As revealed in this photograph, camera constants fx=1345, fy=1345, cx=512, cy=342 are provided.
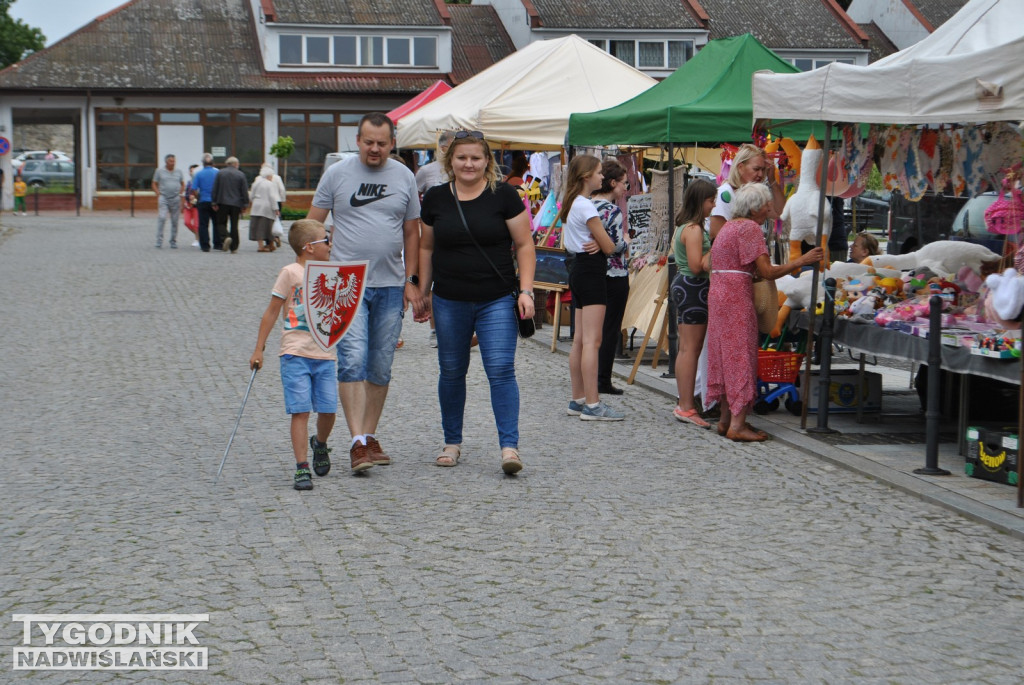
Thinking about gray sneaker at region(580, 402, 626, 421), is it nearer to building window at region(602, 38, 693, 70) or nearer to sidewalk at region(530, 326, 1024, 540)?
sidewalk at region(530, 326, 1024, 540)

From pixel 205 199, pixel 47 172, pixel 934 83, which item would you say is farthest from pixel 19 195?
pixel 934 83

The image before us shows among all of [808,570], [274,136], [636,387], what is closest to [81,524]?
[808,570]

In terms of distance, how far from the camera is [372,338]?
771 cm

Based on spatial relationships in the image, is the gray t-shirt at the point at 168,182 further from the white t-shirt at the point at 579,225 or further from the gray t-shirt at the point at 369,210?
the gray t-shirt at the point at 369,210

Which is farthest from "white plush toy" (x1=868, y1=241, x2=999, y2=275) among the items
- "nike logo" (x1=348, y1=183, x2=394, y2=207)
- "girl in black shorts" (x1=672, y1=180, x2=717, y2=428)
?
"nike logo" (x1=348, y1=183, x2=394, y2=207)

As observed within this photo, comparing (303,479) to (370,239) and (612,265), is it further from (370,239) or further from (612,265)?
(612,265)

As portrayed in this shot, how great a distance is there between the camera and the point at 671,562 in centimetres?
589

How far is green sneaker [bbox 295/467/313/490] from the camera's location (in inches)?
282

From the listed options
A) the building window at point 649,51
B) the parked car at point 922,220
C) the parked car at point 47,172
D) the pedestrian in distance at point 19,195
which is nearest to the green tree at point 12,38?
the parked car at point 47,172

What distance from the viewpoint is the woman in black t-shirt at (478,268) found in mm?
7438

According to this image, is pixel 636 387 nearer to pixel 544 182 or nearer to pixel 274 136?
pixel 544 182

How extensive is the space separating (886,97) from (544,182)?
9.50 m

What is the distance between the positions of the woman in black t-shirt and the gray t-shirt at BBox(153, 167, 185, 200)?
68.6 feet

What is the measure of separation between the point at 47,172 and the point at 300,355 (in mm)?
49005
